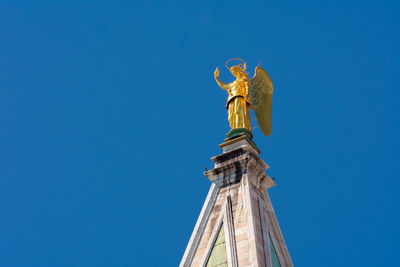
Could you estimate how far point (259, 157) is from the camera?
29062mm

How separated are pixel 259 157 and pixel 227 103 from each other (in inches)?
130

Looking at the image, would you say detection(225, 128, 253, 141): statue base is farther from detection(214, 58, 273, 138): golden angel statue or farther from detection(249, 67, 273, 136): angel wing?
detection(249, 67, 273, 136): angel wing

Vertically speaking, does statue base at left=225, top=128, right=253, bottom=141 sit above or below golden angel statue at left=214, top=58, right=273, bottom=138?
below

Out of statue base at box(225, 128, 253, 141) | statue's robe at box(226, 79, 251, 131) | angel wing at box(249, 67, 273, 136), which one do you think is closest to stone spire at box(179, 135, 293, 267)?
statue base at box(225, 128, 253, 141)

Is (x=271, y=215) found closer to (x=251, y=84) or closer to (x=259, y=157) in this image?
(x=259, y=157)

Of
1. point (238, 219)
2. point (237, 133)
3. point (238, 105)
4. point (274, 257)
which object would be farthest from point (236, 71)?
point (274, 257)

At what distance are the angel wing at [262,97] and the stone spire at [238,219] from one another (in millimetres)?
2538

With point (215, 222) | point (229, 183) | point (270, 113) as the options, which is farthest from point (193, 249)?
point (270, 113)

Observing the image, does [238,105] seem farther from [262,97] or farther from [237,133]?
[262,97]

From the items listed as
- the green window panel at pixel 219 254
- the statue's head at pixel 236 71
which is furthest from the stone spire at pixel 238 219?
the statue's head at pixel 236 71

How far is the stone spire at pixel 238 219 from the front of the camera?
25.6m

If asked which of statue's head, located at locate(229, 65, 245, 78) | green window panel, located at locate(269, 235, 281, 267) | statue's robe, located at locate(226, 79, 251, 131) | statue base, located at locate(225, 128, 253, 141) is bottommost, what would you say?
green window panel, located at locate(269, 235, 281, 267)

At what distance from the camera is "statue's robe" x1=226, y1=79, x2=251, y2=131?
99.7 feet

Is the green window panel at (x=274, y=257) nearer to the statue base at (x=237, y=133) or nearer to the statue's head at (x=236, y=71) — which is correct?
the statue base at (x=237, y=133)
